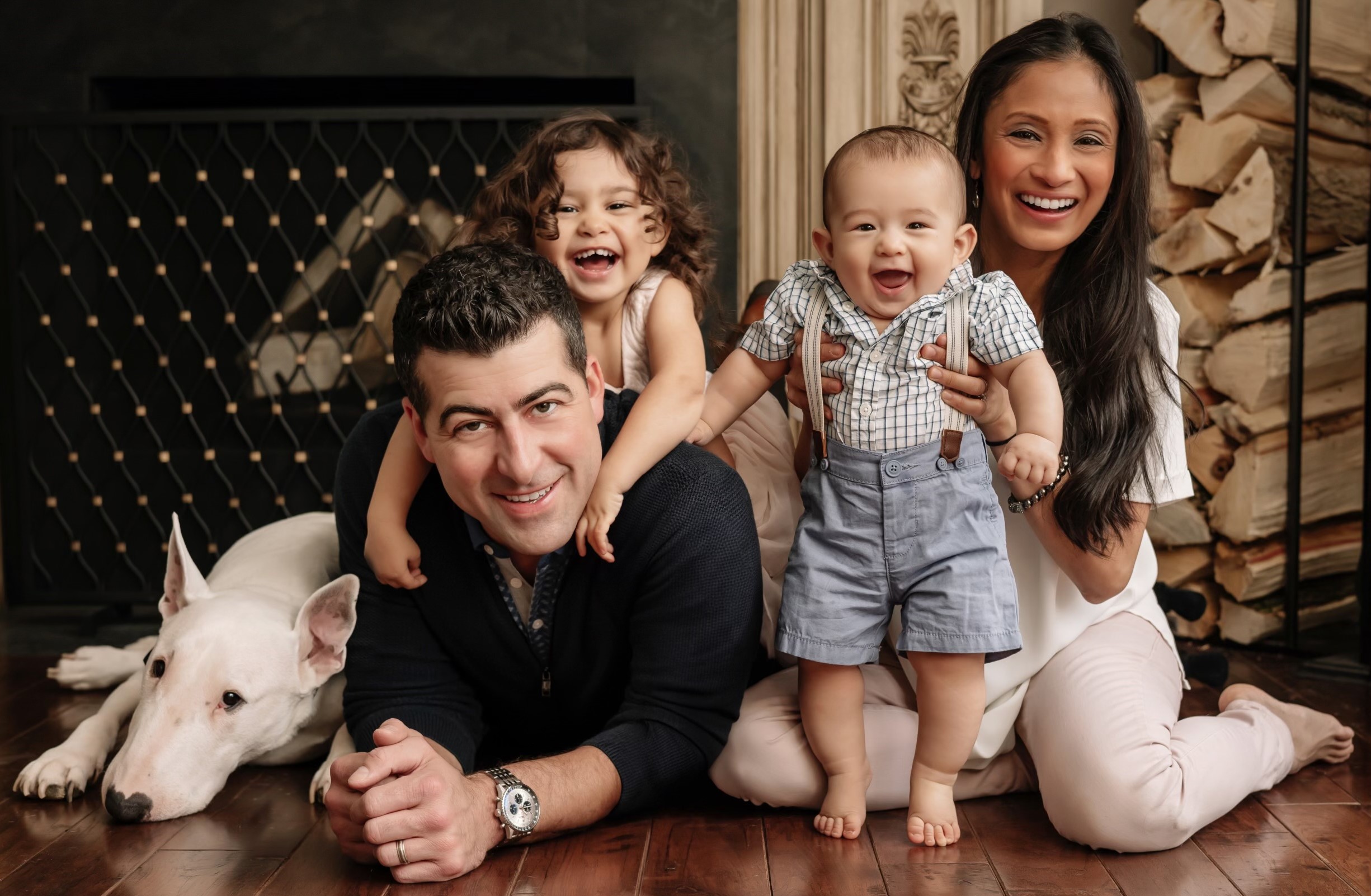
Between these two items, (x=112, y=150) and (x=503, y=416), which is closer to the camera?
(x=503, y=416)

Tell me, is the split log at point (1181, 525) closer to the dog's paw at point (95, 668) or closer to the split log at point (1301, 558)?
the split log at point (1301, 558)

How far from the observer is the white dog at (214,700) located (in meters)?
1.50

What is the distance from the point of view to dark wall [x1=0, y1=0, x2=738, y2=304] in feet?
8.82

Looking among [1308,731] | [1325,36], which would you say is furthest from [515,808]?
[1325,36]

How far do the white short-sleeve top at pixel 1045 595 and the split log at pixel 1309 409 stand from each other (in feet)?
2.80

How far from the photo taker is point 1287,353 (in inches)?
93.0

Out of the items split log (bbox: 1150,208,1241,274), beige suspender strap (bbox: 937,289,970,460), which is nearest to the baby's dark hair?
beige suspender strap (bbox: 937,289,970,460)

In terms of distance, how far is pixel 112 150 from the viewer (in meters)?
2.76

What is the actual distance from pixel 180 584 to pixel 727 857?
854 millimetres

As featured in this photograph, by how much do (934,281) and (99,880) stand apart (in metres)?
1.20

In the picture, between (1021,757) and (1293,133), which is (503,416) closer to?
(1021,757)

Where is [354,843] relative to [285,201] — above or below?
below

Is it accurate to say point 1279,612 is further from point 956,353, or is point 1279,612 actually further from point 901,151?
point 901,151

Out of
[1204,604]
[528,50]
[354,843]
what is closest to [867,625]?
[354,843]
